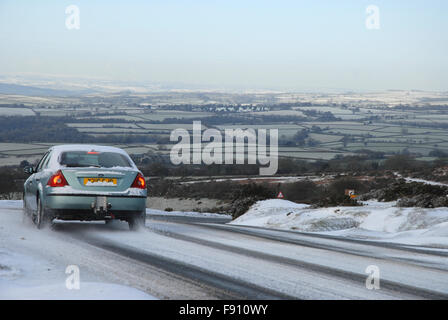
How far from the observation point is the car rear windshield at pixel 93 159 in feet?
39.0

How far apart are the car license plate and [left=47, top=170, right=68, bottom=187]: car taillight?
0.40 meters

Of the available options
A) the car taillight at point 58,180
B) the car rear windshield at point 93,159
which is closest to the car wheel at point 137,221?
the car rear windshield at point 93,159

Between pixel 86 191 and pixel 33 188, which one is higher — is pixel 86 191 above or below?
above

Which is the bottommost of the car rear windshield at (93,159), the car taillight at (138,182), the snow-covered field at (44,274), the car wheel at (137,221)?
the car wheel at (137,221)

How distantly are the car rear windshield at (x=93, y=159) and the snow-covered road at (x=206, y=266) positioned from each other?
1.32 m

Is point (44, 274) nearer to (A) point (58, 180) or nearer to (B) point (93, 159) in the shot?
(A) point (58, 180)

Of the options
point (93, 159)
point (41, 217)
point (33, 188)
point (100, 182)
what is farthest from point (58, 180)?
point (33, 188)

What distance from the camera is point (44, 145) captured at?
87.9 m

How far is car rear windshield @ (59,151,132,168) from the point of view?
468 inches

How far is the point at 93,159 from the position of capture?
12.6m

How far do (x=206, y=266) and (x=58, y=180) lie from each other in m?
4.67

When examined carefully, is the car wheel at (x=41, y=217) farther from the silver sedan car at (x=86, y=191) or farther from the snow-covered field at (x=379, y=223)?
the snow-covered field at (x=379, y=223)

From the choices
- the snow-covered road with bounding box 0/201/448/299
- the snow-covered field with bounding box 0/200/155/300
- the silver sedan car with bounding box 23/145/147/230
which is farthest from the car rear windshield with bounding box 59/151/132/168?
the snow-covered field with bounding box 0/200/155/300

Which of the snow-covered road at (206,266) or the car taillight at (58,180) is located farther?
the car taillight at (58,180)
